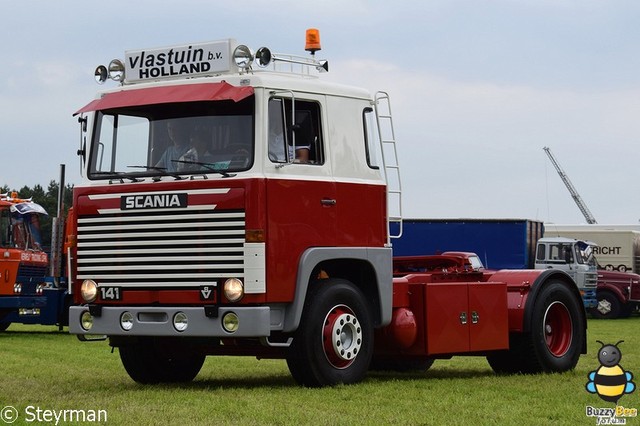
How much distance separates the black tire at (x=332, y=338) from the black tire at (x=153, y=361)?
1.75 meters

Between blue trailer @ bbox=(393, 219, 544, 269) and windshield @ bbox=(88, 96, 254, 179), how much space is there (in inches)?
983

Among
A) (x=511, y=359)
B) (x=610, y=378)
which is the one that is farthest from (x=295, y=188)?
(x=511, y=359)

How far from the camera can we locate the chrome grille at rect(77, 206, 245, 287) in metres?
12.1

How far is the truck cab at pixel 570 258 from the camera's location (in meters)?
37.8

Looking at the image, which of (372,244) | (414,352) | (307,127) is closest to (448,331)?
(414,352)

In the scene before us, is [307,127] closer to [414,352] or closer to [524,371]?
[414,352]

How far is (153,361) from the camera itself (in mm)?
13938

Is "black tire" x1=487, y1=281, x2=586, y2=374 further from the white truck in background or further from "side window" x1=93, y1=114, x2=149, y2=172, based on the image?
the white truck in background

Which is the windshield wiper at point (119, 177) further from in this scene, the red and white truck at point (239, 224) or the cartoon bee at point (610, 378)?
the cartoon bee at point (610, 378)

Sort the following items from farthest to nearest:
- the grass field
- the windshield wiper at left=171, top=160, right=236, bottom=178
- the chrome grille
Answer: the windshield wiper at left=171, top=160, right=236, bottom=178, the chrome grille, the grass field

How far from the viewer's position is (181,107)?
1290 centimetres

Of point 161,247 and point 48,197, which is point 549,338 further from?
point 48,197

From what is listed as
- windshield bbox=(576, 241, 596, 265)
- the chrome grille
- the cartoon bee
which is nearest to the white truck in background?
windshield bbox=(576, 241, 596, 265)

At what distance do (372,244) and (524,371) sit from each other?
3.16 metres
